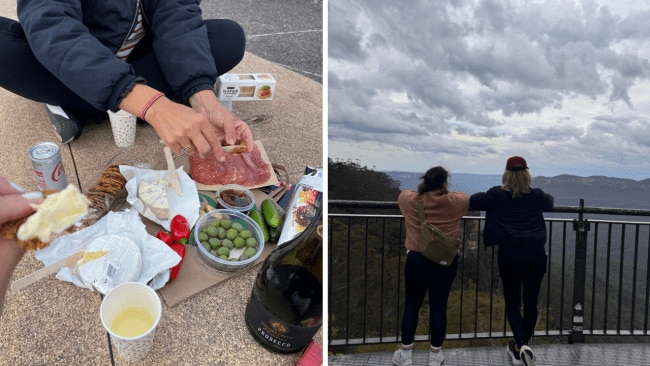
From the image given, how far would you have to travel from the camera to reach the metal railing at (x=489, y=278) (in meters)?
1.03

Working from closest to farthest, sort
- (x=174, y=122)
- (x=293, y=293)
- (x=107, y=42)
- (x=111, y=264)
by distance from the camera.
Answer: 1. (x=293, y=293)
2. (x=111, y=264)
3. (x=174, y=122)
4. (x=107, y=42)

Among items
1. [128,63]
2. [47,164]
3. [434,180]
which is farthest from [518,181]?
[128,63]

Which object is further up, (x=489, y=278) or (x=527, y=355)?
(x=489, y=278)

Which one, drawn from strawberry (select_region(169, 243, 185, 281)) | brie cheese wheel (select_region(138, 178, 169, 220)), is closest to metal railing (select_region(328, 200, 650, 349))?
strawberry (select_region(169, 243, 185, 281))

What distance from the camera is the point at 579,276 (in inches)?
41.7

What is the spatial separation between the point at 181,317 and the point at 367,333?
507 mm

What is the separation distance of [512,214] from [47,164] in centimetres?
115

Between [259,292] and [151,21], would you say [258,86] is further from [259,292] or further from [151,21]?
[259,292]

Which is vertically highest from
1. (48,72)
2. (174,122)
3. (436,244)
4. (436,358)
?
(48,72)

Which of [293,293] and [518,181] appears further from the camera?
[293,293]

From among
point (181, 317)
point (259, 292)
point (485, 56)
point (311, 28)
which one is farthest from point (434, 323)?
point (311, 28)

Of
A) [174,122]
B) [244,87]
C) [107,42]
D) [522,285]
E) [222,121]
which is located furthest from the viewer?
[244,87]

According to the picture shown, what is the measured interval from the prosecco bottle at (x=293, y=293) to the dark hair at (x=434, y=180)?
239 millimetres

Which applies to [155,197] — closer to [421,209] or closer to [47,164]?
[47,164]
